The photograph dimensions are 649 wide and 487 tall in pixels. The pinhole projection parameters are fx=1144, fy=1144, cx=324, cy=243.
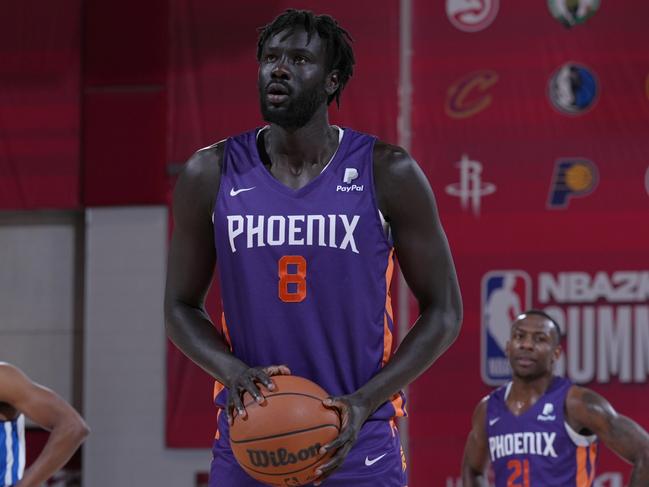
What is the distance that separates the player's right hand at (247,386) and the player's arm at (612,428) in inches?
164

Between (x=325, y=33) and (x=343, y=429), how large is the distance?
0.90 meters

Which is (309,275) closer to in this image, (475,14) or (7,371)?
(7,371)

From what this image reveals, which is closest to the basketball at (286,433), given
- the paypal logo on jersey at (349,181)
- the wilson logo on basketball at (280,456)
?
the wilson logo on basketball at (280,456)

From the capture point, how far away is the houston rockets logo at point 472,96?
8242mm

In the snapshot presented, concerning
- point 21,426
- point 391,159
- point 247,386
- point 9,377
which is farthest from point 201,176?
point 21,426

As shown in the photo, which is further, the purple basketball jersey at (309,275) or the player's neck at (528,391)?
the player's neck at (528,391)

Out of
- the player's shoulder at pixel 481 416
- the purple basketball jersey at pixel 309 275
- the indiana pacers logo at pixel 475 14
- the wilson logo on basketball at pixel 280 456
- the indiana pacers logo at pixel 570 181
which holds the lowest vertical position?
the player's shoulder at pixel 481 416

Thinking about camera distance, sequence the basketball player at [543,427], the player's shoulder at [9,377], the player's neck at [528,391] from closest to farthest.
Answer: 1. the player's shoulder at [9,377]
2. the basketball player at [543,427]
3. the player's neck at [528,391]

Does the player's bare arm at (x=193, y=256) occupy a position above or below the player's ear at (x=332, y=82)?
below

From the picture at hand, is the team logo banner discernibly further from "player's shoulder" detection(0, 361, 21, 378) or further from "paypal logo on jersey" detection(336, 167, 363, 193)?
"paypal logo on jersey" detection(336, 167, 363, 193)

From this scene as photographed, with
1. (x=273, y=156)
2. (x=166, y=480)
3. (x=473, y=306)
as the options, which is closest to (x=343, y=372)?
(x=273, y=156)

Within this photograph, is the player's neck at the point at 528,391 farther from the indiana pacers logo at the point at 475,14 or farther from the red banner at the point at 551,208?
the indiana pacers logo at the point at 475,14

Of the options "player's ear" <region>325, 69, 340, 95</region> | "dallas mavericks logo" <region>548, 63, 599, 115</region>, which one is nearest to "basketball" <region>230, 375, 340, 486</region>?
"player's ear" <region>325, 69, 340, 95</region>

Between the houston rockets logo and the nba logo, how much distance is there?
3.89 feet
